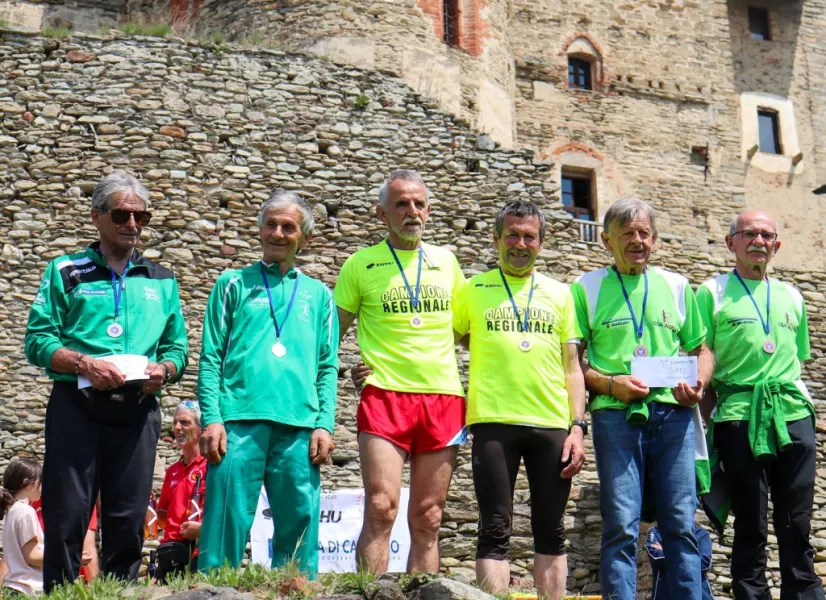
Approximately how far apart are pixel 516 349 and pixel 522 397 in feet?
0.85

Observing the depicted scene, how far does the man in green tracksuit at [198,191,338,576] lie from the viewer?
4.95 metres

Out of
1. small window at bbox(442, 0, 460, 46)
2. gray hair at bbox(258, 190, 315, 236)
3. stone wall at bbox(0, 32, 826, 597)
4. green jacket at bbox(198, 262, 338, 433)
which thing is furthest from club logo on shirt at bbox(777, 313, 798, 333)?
small window at bbox(442, 0, 460, 46)

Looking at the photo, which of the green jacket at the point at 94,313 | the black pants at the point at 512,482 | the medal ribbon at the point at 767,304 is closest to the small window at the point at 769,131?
the medal ribbon at the point at 767,304

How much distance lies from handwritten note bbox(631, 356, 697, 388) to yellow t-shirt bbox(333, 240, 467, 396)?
0.92m

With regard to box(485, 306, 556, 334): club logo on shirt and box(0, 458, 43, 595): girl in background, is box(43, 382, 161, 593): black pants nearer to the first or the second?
box(0, 458, 43, 595): girl in background

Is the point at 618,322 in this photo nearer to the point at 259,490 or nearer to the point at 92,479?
the point at 259,490

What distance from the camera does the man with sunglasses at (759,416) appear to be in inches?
225

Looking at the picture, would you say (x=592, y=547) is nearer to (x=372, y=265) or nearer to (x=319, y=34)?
(x=372, y=265)

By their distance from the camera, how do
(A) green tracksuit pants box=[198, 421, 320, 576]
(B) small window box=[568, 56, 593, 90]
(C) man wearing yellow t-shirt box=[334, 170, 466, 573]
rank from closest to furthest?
1. (A) green tracksuit pants box=[198, 421, 320, 576]
2. (C) man wearing yellow t-shirt box=[334, 170, 466, 573]
3. (B) small window box=[568, 56, 593, 90]

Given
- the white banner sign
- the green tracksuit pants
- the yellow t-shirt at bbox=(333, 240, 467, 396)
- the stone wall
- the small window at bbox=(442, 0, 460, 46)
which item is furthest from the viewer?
the small window at bbox=(442, 0, 460, 46)

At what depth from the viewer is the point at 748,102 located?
70.6 ft

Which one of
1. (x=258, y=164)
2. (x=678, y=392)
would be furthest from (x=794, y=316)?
(x=258, y=164)

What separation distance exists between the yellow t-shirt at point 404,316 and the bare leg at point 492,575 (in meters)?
0.84

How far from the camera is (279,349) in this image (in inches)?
204
